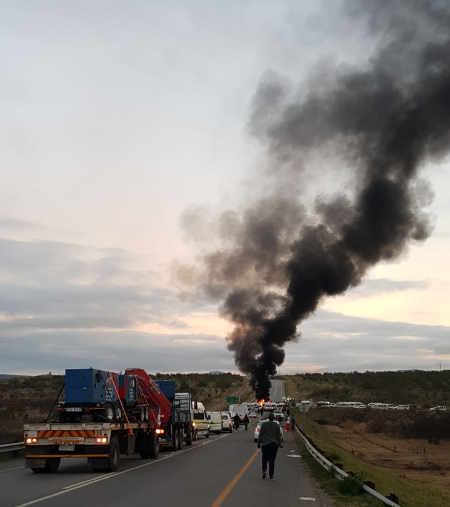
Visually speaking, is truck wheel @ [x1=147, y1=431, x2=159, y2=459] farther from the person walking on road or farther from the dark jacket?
the dark jacket

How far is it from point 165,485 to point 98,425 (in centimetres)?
401

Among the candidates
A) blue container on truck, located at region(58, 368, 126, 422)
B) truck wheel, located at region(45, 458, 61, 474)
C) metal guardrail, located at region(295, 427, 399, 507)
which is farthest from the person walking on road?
truck wheel, located at region(45, 458, 61, 474)

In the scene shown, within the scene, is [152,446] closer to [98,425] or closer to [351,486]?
[98,425]

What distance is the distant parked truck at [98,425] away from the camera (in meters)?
18.5

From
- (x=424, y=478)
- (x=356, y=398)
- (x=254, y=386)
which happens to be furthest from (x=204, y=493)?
(x=356, y=398)

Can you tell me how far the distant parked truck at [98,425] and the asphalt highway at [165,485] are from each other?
54cm

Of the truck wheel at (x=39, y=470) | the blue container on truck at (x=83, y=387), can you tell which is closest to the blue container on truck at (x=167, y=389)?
the blue container on truck at (x=83, y=387)

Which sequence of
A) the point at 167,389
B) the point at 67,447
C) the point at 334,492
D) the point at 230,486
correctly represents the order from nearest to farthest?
the point at 334,492
the point at 230,486
the point at 67,447
the point at 167,389

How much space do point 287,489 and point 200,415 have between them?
81.7ft

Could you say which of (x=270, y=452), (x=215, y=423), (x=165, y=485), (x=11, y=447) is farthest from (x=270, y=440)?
(x=215, y=423)

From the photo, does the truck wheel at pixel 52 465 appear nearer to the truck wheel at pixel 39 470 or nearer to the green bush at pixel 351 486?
the truck wheel at pixel 39 470

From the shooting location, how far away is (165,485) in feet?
50.0

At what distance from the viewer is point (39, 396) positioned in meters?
74.3

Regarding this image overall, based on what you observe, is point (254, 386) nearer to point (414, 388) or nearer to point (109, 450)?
point (414, 388)
